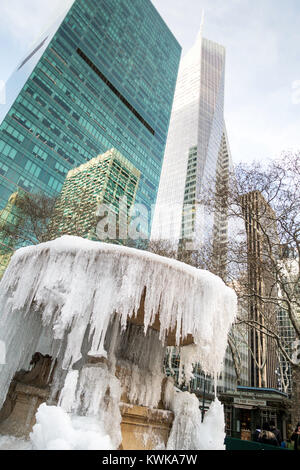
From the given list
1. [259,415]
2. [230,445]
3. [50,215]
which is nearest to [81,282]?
[230,445]

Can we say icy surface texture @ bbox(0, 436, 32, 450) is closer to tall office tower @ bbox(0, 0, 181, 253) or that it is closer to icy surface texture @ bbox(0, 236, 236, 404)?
icy surface texture @ bbox(0, 236, 236, 404)

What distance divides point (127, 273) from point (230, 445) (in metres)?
6.39

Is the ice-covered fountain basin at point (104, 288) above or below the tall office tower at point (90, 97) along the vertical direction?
below

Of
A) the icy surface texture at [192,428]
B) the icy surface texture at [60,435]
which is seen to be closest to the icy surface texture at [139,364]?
the icy surface texture at [192,428]

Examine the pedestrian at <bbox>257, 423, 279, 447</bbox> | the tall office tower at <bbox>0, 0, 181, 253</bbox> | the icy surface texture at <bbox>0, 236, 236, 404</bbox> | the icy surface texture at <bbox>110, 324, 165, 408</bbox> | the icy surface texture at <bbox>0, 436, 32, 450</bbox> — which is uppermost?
the tall office tower at <bbox>0, 0, 181, 253</bbox>

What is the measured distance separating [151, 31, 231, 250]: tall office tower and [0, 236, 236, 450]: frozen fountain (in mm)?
81722

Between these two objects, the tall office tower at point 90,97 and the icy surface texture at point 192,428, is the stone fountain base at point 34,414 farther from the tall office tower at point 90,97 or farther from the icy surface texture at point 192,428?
the tall office tower at point 90,97

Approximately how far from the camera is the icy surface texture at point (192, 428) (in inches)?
217

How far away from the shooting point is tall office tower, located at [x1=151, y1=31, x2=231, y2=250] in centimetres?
10073

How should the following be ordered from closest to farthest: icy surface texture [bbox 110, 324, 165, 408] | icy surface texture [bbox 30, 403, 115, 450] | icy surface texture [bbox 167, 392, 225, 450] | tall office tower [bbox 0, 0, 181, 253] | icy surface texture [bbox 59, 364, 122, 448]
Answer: icy surface texture [bbox 30, 403, 115, 450] → icy surface texture [bbox 59, 364, 122, 448] → icy surface texture [bbox 167, 392, 225, 450] → icy surface texture [bbox 110, 324, 165, 408] → tall office tower [bbox 0, 0, 181, 253]

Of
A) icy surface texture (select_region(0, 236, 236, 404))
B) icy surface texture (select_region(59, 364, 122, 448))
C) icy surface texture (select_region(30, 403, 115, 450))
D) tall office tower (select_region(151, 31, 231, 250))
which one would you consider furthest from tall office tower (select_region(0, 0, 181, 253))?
icy surface texture (select_region(30, 403, 115, 450))

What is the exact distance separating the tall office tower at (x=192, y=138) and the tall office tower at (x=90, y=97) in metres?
16.5

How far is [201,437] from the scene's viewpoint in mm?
5664
